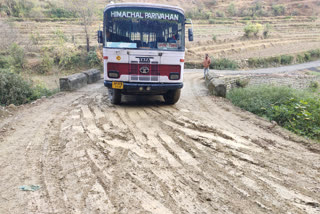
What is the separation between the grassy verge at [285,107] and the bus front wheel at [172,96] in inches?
93.3

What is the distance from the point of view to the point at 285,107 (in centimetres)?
745

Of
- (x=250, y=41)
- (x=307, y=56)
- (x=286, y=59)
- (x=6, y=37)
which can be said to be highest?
(x=250, y=41)

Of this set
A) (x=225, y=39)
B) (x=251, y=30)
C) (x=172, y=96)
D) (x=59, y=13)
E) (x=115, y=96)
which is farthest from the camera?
(x=59, y=13)

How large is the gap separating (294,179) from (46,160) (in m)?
3.94

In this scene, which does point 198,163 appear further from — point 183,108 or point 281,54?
point 281,54

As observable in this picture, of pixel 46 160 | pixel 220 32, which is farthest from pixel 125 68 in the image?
pixel 220 32

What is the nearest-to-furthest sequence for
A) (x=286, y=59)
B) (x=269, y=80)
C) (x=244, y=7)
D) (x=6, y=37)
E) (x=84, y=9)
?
(x=269, y=80) < (x=6, y=37) < (x=84, y=9) < (x=286, y=59) < (x=244, y=7)

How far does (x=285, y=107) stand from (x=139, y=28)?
4817mm

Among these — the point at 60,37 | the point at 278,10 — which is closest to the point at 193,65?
the point at 60,37

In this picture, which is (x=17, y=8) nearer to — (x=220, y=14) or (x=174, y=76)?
(x=220, y=14)

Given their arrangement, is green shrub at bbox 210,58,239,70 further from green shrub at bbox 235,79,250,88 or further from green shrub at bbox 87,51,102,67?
green shrub at bbox 235,79,250,88

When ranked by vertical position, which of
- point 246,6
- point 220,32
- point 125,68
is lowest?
point 125,68

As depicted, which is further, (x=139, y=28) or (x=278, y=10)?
(x=278, y=10)

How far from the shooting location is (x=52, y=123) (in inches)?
243
